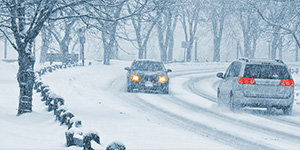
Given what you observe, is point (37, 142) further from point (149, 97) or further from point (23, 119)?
point (149, 97)

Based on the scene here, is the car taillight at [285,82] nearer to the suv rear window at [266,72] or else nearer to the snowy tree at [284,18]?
the suv rear window at [266,72]

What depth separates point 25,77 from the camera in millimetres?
12344

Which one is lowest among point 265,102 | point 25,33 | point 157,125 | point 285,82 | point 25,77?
point 157,125

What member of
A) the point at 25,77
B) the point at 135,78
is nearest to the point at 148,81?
the point at 135,78

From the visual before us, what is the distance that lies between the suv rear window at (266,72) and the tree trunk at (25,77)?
6.24m

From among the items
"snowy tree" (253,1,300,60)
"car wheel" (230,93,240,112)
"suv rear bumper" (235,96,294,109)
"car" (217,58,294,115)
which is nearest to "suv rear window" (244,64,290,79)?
"car" (217,58,294,115)

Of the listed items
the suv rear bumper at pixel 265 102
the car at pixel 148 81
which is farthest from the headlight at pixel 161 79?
the suv rear bumper at pixel 265 102

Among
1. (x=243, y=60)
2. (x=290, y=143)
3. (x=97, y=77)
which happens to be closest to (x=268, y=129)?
(x=290, y=143)

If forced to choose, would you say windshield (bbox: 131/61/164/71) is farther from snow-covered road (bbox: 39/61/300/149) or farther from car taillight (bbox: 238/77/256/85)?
car taillight (bbox: 238/77/256/85)

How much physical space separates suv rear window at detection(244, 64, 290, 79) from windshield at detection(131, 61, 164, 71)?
739cm

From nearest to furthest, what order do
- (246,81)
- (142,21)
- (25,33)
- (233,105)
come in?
(142,21)
(25,33)
(246,81)
(233,105)

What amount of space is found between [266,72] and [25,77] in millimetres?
6943

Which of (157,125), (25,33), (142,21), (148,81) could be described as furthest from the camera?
(148,81)

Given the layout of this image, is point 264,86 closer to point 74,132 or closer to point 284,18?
point 74,132
